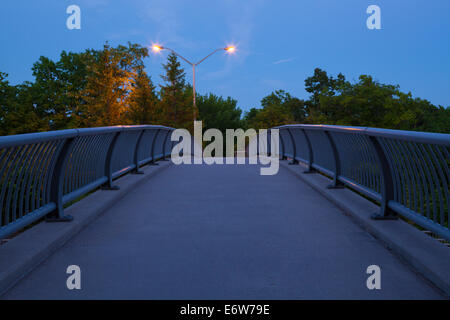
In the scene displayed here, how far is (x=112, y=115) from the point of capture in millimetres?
38625

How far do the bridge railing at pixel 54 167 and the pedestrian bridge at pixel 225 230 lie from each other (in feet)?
0.06

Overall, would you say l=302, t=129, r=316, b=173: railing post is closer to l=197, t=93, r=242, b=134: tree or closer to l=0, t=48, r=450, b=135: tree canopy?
l=0, t=48, r=450, b=135: tree canopy

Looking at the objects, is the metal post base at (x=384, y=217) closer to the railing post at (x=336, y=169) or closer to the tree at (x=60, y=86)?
the railing post at (x=336, y=169)

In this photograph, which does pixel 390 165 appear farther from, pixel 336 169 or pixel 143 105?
pixel 143 105

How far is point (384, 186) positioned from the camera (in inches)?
196

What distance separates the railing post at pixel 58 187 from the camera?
4.98 metres

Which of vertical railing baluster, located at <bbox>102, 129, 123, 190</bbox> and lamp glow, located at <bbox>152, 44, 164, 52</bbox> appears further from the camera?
lamp glow, located at <bbox>152, 44, 164, 52</bbox>

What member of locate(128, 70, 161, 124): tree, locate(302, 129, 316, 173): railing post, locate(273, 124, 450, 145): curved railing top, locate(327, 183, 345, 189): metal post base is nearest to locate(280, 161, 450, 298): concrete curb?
locate(327, 183, 345, 189): metal post base

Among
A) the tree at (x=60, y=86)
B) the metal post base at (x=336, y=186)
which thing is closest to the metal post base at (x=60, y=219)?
the metal post base at (x=336, y=186)

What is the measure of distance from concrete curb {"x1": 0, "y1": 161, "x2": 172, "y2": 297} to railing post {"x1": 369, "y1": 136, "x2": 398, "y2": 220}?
3575mm

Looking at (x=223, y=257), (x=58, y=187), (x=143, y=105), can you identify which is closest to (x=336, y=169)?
(x=223, y=257)

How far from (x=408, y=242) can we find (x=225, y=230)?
2.04 meters

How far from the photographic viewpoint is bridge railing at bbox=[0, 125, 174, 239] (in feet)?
12.9
